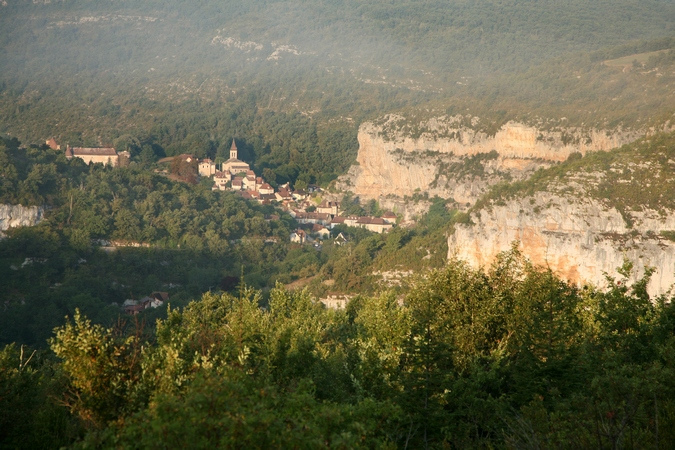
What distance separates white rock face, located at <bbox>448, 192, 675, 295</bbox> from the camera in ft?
145

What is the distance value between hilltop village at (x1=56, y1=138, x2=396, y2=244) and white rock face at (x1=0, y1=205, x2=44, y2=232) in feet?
66.5

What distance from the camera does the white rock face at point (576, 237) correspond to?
145 feet

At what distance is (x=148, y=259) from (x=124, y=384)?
5023cm

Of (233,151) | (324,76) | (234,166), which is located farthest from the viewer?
(324,76)

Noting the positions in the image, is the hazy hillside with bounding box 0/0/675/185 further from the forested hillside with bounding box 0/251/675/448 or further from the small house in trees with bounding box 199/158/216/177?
the forested hillside with bounding box 0/251/675/448

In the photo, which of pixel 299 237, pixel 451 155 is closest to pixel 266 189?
pixel 299 237

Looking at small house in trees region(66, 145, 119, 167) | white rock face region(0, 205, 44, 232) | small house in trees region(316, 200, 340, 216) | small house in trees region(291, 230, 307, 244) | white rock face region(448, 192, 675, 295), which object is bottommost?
small house in trees region(316, 200, 340, 216)

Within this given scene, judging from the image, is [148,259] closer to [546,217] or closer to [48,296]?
[48,296]

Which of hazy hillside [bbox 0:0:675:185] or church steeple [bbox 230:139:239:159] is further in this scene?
church steeple [bbox 230:139:239:159]

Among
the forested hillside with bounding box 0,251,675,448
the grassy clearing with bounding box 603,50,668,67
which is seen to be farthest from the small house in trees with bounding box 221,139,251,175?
the forested hillside with bounding box 0,251,675,448

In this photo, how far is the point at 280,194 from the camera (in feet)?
325

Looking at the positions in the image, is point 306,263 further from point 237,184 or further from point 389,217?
point 237,184

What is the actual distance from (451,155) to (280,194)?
797 inches

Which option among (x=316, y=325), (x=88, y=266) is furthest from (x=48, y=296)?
(x=316, y=325)
